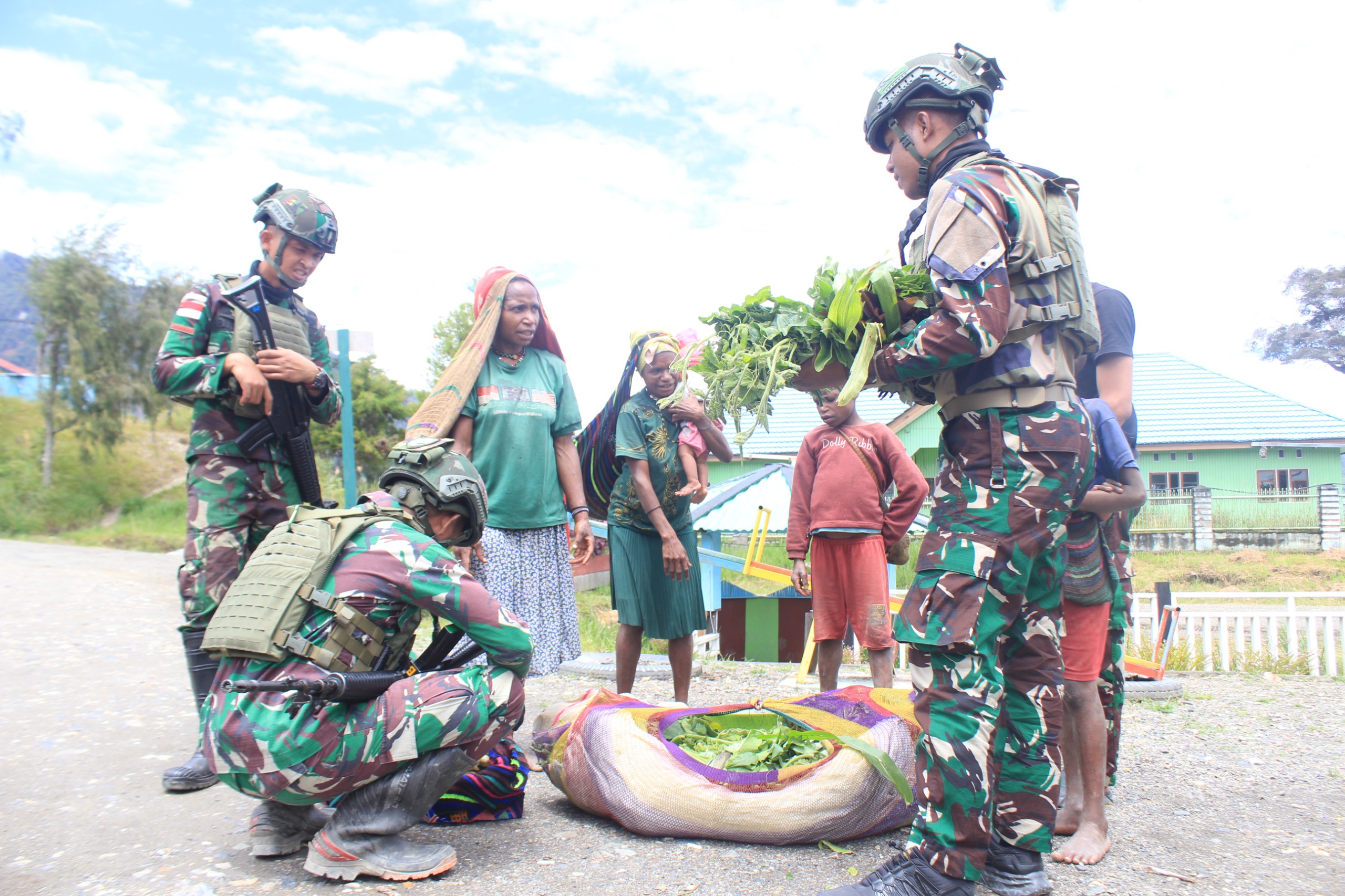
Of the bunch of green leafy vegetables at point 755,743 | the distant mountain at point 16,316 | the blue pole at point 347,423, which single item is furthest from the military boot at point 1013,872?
the distant mountain at point 16,316

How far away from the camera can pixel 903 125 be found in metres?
2.92

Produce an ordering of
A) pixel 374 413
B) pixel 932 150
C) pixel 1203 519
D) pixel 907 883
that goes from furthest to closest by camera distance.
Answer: pixel 374 413, pixel 1203 519, pixel 932 150, pixel 907 883

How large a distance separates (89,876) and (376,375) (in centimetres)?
2255

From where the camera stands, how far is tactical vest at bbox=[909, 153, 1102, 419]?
266 centimetres

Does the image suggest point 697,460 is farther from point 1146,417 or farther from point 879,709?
point 1146,417

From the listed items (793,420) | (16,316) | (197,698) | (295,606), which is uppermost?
(16,316)

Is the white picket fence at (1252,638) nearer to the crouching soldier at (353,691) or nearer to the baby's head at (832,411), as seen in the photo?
the baby's head at (832,411)

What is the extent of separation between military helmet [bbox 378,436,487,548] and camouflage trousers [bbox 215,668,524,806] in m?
0.55

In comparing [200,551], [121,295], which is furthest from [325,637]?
[121,295]

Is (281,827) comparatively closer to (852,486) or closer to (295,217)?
(295,217)

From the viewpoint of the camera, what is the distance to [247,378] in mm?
3641

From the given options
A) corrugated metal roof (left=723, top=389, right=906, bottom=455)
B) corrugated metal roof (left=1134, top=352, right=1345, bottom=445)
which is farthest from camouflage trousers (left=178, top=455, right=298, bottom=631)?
corrugated metal roof (left=1134, top=352, right=1345, bottom=445)

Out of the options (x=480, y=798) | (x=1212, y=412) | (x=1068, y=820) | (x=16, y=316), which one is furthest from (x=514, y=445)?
(x=16, y=316)

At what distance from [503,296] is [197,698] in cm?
232
